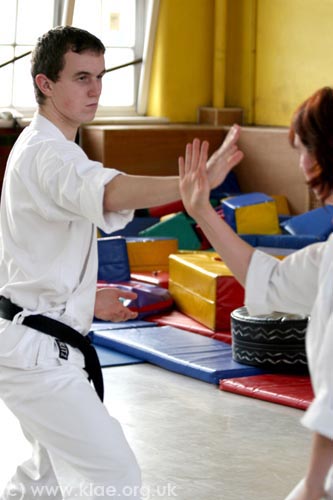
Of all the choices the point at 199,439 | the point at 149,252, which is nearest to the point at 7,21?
the point at 149,252

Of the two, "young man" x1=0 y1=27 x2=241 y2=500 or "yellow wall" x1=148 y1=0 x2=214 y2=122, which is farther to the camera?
"yellow wall" x1=148 y1=0 x2=214 y2=122

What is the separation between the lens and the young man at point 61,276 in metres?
2.99

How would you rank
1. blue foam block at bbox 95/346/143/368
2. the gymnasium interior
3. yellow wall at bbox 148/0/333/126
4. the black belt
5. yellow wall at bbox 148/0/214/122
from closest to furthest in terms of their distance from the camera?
the black belt
the gymnasium interior
blue foam block at bbox 95/346/143/368
yellow wall at bbox 148/0/333/126
yellow wall at bbox 148/0/214/122

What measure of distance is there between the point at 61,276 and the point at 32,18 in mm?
8093

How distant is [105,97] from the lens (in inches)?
451

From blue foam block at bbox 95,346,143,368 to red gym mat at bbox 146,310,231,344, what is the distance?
62 cm

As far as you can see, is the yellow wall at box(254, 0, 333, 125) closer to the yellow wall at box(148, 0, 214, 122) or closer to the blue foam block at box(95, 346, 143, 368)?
the yellow wall at box(148, 0, 214, 122)

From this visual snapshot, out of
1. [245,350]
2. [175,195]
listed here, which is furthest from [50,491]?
[245,350]

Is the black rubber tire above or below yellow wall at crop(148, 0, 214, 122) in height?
below

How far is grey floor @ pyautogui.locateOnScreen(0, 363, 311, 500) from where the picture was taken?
181 inches

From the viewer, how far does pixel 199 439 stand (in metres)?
5.24

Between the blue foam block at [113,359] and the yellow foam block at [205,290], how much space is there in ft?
2.38

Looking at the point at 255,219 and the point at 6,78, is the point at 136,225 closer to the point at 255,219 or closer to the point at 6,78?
the point at 255,219

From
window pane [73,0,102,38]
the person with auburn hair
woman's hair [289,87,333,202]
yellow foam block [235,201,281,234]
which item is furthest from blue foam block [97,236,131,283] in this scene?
woman's hair [289,87,333,202]
